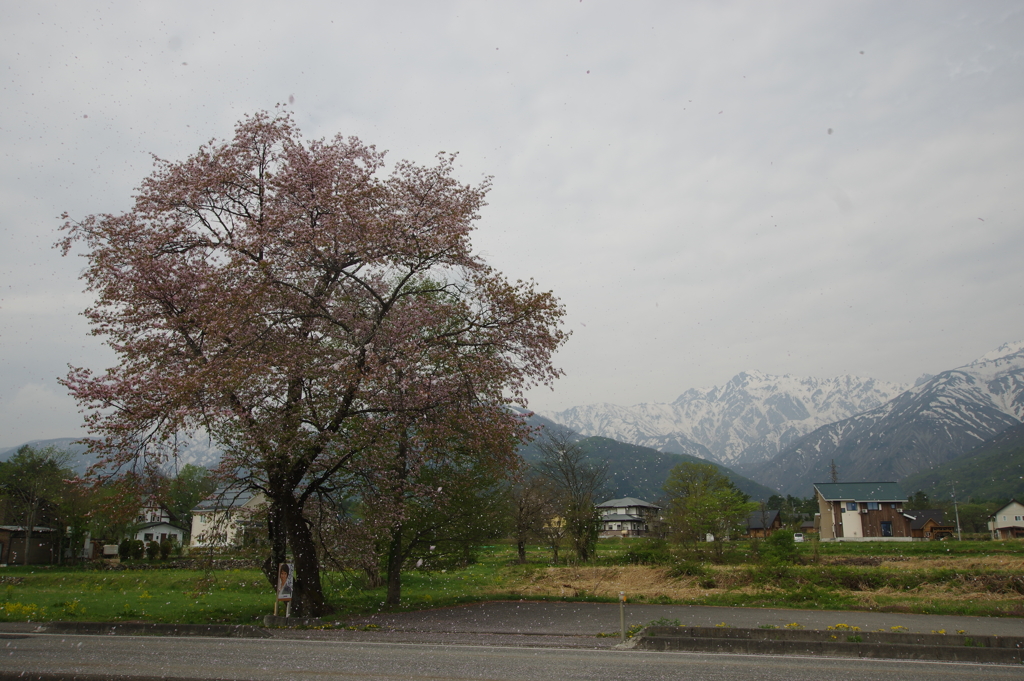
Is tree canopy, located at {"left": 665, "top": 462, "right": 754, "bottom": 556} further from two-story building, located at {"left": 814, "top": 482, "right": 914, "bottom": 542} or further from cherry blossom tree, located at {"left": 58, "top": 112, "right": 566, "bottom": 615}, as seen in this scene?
two-story building, located at {"left": 814, "top": 482, "right": 914, "bottom": 542}

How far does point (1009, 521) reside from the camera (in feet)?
300

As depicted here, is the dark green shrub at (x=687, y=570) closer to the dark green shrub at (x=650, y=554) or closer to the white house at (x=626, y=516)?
the dark green shrub at (x=650, y=554)

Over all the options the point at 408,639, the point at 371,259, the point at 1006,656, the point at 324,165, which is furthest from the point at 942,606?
the point at 324,165

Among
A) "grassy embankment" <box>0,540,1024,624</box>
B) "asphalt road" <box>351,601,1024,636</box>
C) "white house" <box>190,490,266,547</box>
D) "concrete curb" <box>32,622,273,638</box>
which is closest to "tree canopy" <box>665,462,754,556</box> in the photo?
"grassy embankment" <box>0,540,1024,624</box>

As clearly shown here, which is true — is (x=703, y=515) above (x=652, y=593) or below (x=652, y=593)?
above

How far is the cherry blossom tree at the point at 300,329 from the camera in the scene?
1719 centimetres

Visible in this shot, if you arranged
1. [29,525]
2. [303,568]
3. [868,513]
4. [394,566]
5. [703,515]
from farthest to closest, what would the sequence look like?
[868,513]
[29,525]
[703,515]
[394,566]
[303,568]

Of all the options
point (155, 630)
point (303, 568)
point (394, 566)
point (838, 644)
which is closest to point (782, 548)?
point (394, 566)

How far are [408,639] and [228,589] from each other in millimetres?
21555

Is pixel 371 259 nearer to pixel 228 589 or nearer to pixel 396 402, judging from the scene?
pixel 396 402

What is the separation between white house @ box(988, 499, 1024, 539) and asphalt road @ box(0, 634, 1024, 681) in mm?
98536

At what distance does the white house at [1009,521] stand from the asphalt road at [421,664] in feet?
323

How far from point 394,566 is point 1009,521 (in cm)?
10366

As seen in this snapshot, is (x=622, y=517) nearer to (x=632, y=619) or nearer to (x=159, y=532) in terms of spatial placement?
(x=159, y=532)
